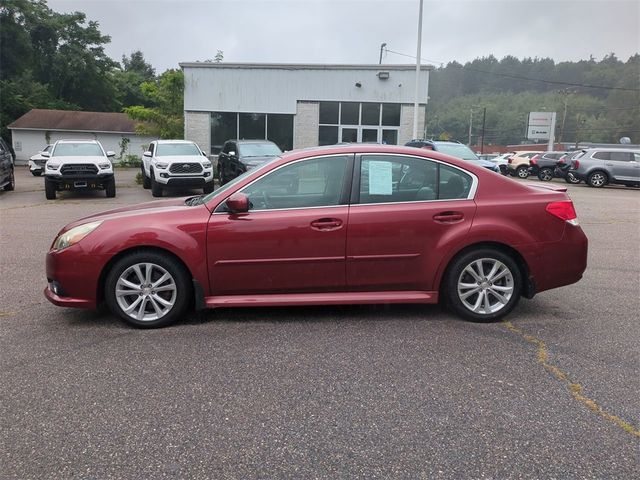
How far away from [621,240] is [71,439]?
9408 millimetres

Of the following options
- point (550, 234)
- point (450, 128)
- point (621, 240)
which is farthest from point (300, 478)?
point (450, 128)

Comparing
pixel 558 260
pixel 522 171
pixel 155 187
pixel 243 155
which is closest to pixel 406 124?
pixel 522 171

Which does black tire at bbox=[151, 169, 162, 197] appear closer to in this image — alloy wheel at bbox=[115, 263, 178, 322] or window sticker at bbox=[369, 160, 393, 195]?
alloy wheel at bbox=[115, 263, 178, 322]

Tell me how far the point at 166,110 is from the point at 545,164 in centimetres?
1966

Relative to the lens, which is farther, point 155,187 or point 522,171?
point 522,171

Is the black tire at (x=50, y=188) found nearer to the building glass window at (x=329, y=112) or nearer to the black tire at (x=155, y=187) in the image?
the black tire at (x=155, y=187)

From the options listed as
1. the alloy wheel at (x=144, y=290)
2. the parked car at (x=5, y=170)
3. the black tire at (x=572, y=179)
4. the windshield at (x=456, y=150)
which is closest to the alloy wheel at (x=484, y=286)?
the alloy wheel at (x=144, y=290)

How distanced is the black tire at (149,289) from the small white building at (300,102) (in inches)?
828

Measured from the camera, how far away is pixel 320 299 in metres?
4.82

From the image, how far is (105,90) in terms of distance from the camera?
5997cm

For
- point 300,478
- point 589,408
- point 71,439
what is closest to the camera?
point 300,478

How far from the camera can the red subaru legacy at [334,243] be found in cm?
466

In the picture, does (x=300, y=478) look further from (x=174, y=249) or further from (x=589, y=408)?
(x=174, y=249)

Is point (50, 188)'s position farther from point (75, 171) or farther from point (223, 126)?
point (223, 126)
